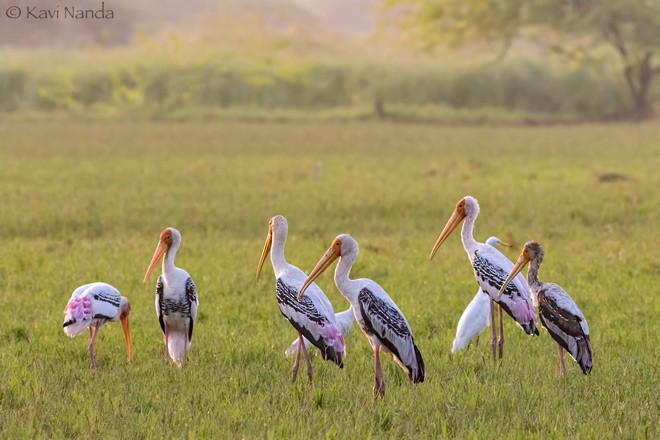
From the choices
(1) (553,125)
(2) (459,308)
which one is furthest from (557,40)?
(2) (459,308)

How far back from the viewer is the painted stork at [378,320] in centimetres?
737

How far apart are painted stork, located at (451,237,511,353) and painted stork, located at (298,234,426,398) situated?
139 centimetres

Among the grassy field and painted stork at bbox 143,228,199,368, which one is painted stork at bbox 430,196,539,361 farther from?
painted stork at bbox 143,228,199,368

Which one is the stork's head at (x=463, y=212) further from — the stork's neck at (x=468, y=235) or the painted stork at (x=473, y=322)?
the painted stork at (x=473, y=322)

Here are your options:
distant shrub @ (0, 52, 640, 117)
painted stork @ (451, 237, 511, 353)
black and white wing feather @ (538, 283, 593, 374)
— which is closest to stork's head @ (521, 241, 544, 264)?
black and white wing feather @ (538, 283, 593, 374)

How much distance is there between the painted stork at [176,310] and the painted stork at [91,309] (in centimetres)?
33

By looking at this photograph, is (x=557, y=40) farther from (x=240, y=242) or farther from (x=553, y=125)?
(x=240, y=242)

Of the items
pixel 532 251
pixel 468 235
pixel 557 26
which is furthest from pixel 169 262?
pixel 557 26

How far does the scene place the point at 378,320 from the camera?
24.1ft

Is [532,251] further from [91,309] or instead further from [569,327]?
[91,309]

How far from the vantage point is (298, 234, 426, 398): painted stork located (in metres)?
7.37

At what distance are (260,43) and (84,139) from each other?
4276cm

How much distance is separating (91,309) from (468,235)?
2.93 metres

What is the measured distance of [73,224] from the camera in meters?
16.5
